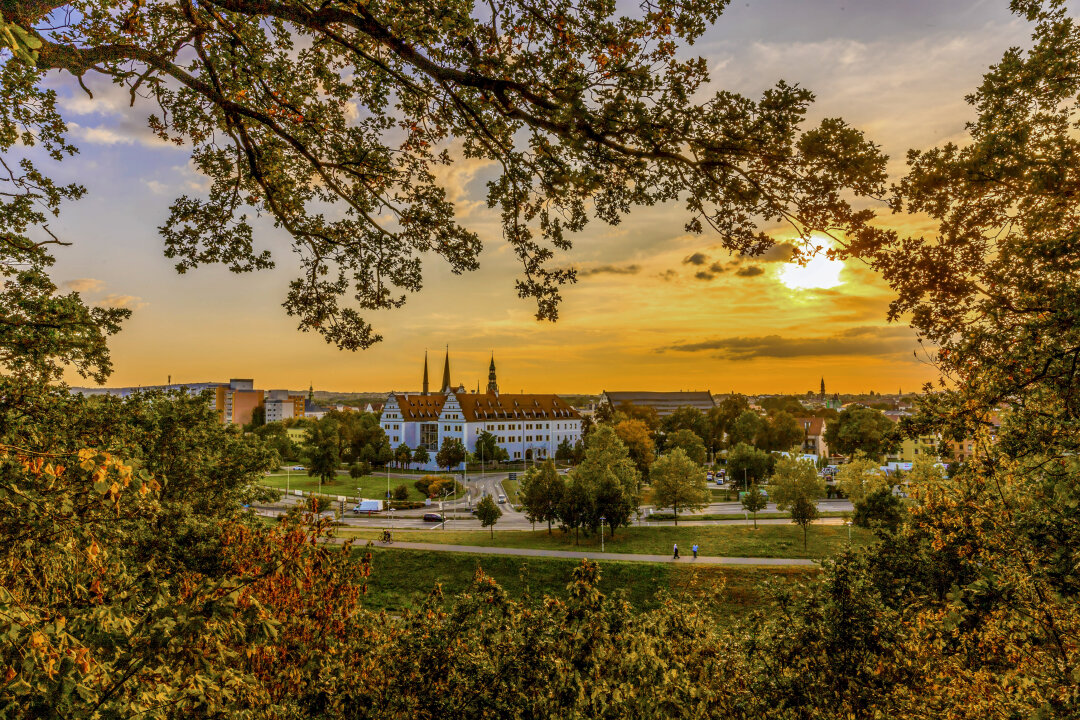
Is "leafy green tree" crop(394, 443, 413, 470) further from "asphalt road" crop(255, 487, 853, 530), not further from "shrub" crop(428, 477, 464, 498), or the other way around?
"asphalt road" crop(255, 487, 853, 530)

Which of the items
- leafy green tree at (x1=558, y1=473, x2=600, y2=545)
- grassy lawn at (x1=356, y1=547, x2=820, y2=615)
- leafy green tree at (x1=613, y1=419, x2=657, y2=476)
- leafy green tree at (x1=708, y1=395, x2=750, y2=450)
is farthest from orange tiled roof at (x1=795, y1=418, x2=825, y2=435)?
grassy lawn at (x1=356, y1=547, x2=820, y2=615)

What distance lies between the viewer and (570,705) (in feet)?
14.4

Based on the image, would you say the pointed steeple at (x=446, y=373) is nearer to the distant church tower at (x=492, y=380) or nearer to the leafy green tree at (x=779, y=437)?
the distant church tower at (x=492, y=380)

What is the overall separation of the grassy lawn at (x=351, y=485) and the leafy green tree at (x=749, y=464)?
2878 cm

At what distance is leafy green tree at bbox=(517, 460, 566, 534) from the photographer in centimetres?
3238

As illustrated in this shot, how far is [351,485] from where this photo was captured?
186 ft

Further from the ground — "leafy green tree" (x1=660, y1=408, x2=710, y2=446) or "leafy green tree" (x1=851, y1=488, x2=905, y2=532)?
"leafy green tree" (x1=660, y1=408, x2=710, y2=446)

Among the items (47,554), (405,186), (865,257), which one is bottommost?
(47,554)

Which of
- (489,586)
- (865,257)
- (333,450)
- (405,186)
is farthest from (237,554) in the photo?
(333,450)

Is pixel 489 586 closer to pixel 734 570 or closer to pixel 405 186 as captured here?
pixel 405 186

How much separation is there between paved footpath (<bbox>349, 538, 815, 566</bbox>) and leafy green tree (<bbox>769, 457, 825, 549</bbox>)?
3.53m

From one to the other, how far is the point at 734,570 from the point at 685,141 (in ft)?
82.2

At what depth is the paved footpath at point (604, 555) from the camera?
2644 cm

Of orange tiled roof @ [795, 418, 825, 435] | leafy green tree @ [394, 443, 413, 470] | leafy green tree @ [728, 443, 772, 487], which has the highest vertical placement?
orange tiled roof @ [795, 418, 825, 435]
